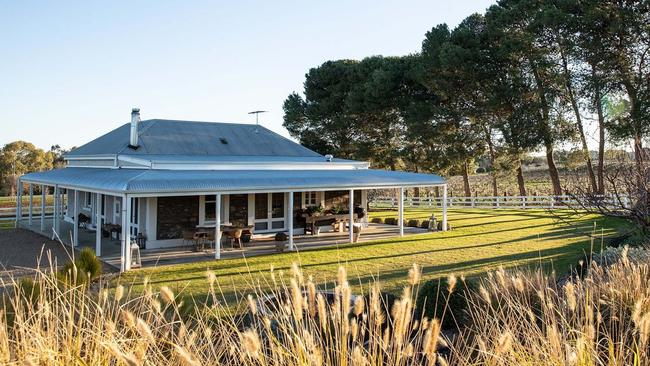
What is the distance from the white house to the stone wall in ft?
0.11

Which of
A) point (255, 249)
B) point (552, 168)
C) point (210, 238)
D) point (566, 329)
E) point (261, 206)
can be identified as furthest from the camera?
point (552, 168)

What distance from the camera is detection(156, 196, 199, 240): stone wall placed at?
15977 mm

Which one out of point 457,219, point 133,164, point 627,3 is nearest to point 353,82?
point 457,219

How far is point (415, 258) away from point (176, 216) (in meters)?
8.06

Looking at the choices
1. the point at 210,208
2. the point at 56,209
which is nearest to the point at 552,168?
the point at 210,208

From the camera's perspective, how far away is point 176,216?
16297 mm

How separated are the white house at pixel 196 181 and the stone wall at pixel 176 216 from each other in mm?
33

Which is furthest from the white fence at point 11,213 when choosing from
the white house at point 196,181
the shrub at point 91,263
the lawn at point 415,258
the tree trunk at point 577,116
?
the tree trunk at point 577,116

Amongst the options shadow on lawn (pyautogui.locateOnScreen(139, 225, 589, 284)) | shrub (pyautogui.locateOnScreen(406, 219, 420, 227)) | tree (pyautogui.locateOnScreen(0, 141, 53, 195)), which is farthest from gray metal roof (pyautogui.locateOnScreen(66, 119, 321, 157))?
A: tree (pyautogui.locateOnScreen(0, 141, 53, 195))

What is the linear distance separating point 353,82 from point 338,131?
3872mm

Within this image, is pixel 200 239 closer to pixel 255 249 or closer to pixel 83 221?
pixel 255 249

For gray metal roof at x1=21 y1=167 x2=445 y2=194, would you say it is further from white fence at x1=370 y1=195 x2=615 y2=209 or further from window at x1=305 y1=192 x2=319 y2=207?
white fence at x1=370 y1=195 x2=615 y2=209

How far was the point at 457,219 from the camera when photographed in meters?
24.9

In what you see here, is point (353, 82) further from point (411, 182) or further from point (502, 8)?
point (411, 182)
